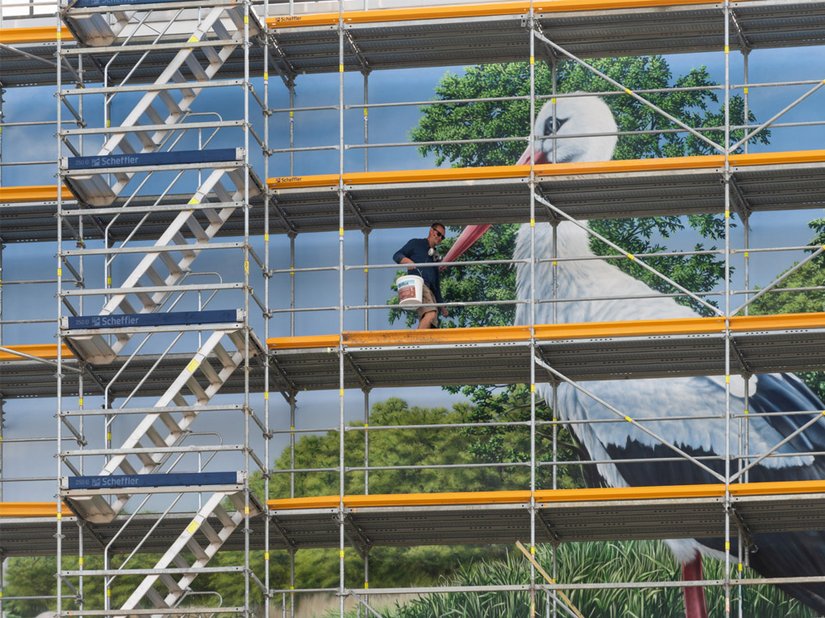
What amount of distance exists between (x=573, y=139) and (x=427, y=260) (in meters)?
3.15

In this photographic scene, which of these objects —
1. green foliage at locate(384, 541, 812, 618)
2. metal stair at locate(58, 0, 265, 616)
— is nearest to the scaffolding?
metal stair at locate(58, 0, 265, 616)

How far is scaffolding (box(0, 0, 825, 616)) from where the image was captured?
731 inches

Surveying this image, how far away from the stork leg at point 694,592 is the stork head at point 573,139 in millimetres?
4157

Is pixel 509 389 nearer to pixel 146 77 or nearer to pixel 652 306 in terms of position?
pixel 652 306

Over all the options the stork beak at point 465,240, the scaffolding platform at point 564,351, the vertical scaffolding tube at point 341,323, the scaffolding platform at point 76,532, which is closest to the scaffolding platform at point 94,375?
the scaffolding platform at point 564,351

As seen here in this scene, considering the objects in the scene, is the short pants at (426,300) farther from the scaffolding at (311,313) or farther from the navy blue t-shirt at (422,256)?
the scaffolding at (311,313)

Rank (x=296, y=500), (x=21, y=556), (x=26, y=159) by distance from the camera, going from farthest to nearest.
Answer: (x=26, y=159) < (x=21, y=556) < (x=296, y=500)

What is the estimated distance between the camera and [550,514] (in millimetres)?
18875

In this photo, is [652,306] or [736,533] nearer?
[736,533]

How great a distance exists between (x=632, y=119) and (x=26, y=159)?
6.80 metres

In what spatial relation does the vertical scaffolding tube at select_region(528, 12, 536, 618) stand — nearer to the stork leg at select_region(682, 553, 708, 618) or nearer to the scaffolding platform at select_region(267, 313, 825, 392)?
the scaffolding platform at select_region(267, 313, 825, 392)

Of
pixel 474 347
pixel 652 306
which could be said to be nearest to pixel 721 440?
pixel 652 306

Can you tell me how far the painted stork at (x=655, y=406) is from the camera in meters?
20.6

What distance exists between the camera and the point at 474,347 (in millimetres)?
18938
